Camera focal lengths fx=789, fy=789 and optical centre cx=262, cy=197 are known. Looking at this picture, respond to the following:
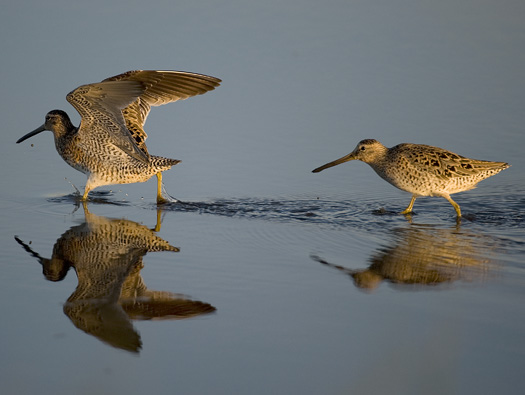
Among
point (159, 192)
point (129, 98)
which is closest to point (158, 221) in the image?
point (159, 192)

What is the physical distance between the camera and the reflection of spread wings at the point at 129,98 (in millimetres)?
7391

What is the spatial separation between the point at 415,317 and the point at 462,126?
5590 mm

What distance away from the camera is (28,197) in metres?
7.36

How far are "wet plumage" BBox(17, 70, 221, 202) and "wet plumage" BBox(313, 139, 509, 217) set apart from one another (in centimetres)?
167

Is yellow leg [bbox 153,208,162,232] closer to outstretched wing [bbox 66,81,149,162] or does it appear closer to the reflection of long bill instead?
outstretched wing [bbox 66,81,149,162]

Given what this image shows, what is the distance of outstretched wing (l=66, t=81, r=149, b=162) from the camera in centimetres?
733

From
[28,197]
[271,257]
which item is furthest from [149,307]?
[28,197]

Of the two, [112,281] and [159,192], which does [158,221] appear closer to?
[159,192]

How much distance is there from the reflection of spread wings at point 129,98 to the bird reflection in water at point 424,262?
8.96ft

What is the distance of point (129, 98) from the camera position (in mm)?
7531

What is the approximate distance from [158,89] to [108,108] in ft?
3.52

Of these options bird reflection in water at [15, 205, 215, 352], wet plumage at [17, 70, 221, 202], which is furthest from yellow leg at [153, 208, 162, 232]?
wet plumage at [17, 70, 221, 202]

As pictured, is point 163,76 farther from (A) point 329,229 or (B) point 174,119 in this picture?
(A) point 329,229

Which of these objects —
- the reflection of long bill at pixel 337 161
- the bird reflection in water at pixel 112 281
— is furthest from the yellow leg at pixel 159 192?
the reflection of long bill at pixel 337 161
